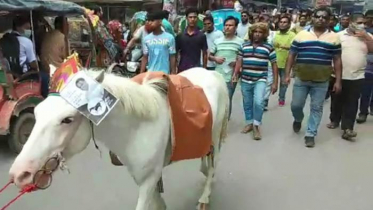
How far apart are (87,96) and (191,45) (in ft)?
13.3

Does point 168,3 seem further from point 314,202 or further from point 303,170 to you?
point 314,202

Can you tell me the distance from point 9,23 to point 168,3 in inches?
228

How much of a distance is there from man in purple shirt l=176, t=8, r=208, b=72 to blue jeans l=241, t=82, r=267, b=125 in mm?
796

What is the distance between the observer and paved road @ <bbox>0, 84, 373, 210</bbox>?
3.79 meters

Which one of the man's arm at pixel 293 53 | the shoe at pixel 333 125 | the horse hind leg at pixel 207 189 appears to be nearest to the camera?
the horse hind leg at pixel 207 189

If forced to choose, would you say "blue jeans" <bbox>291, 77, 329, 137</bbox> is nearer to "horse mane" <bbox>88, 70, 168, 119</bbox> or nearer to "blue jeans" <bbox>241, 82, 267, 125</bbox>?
"blue jeans" <bbox>241, 82, 267, 125</bbox>

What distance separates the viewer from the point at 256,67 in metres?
5.66

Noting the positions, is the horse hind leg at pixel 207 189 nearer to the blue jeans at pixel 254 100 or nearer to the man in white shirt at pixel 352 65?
the blue jeans at pixel 254 100

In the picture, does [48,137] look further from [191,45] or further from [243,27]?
[243,27]

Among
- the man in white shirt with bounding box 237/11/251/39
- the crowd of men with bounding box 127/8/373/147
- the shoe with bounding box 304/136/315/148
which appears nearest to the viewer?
the crowd of men with bounding box 127/8/373/147

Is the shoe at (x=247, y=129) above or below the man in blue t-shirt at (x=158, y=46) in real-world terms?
below

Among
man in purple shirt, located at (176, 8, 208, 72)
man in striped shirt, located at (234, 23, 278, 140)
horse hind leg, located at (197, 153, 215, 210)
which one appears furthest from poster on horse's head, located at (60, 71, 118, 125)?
man in purple shirt, located at (176, 8, 208, 72)

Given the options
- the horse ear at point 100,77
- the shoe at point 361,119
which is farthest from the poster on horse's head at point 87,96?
the shoe at point 361,119

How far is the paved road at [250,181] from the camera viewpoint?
3.79 metres
